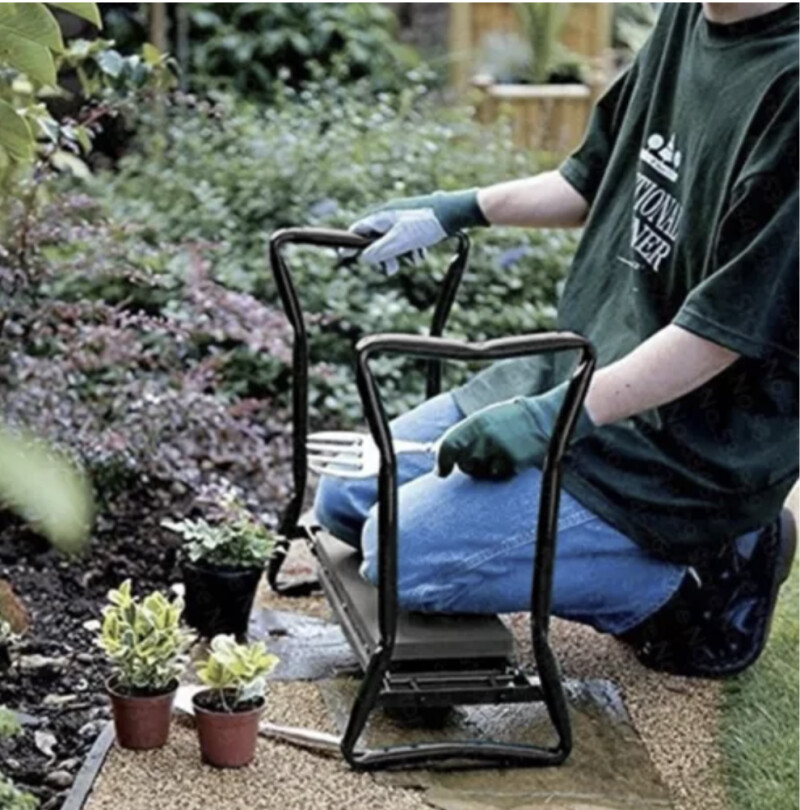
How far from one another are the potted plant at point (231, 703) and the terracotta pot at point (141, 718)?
0.05 meters

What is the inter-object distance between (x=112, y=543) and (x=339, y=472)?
0.85 meters

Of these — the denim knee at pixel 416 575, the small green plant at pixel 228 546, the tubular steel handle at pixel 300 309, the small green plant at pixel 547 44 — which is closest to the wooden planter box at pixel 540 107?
the small green plant at pixel 547 44

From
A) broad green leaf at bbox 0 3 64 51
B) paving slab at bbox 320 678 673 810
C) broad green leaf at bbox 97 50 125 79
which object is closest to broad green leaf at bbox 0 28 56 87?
broad green leaf at bbox 0 3 64 51

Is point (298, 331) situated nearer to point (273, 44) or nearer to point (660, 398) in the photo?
point (660, 398)

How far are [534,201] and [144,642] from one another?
45.7 inches

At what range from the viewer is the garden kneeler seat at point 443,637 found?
8.23ft

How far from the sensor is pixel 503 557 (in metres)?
2.78

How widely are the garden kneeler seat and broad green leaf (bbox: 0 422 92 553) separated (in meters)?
0.51

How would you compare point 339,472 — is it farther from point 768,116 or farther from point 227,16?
point 227,16

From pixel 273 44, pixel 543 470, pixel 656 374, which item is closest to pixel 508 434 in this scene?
pixel 543 470

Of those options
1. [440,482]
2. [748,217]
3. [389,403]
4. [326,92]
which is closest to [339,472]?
[440,482]

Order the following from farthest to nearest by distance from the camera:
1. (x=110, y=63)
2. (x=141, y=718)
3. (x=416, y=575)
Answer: (x=110, y=63) → (x=416, y=575) → (x=141, y=718)

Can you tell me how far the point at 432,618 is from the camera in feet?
→ 9.26

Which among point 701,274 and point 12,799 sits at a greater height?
point 701,274
